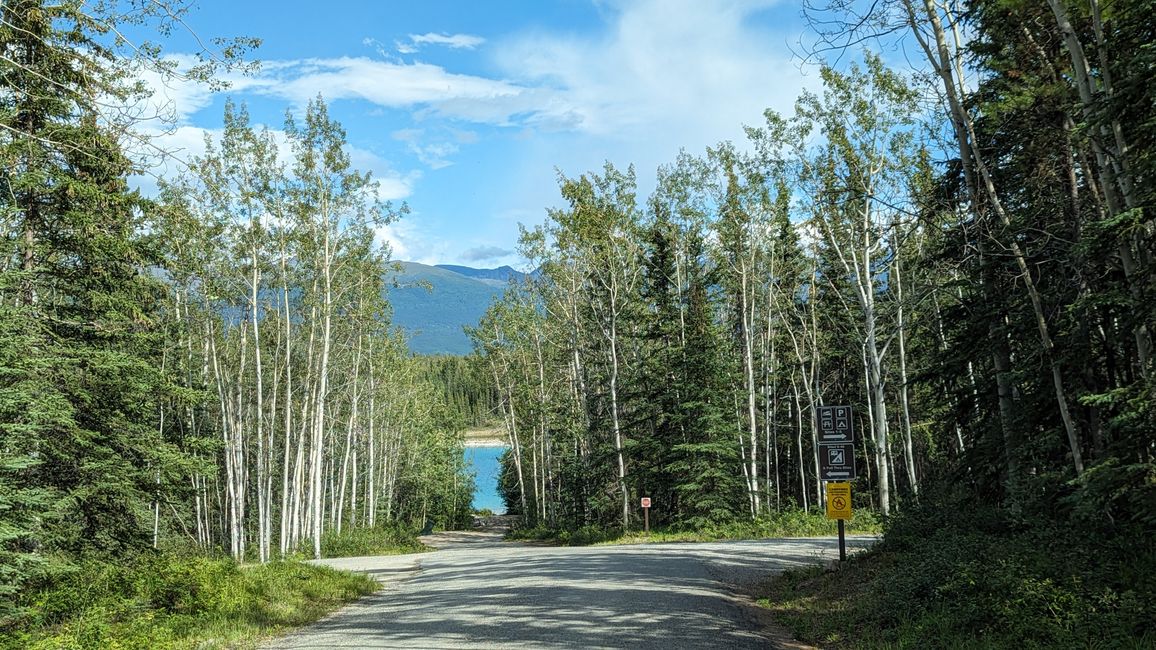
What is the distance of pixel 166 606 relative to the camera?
10023 millimetres

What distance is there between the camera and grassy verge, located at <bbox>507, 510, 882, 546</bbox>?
22.0 metres

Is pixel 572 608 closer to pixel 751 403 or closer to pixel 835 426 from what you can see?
pixel 835 426

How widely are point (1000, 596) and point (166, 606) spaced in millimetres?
10242

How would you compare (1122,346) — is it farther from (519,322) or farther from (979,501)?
(519,322)

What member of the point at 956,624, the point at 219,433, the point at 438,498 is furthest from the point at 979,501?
the point at 438,498

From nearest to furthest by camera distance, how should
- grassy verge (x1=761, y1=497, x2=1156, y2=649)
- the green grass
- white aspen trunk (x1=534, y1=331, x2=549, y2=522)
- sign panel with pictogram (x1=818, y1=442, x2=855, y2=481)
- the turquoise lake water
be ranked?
grassy verge (x1=761, y1=497, x2=1156, y2=649) < the green grass < sign panel with pictogram (x1=818, y1=442, x2=855, y2=481) < white aspen trunk (x1=534, y1=331, x2=549, y2=522) < the turquoise lake water

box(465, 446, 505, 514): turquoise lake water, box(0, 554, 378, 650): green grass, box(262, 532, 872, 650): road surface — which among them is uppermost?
box(0, 554, 378, 650): green grass

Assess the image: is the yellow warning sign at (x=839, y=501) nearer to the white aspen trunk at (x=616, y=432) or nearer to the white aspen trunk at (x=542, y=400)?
the white aspen trunk at (x=616, y=432)

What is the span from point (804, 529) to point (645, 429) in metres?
9.64

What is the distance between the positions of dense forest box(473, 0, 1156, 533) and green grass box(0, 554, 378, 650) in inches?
376

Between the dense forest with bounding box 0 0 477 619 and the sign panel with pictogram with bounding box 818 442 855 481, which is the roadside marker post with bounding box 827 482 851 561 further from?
the dense forest with bounding box 0 0 477 619

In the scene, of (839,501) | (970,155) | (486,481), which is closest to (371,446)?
(839,501)

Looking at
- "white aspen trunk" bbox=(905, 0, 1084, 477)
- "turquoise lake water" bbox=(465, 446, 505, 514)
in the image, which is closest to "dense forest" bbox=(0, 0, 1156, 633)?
"white aspen trunk" bbox=(905, 0, 1084, 477)

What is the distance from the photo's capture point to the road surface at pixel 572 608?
24.9 feet
